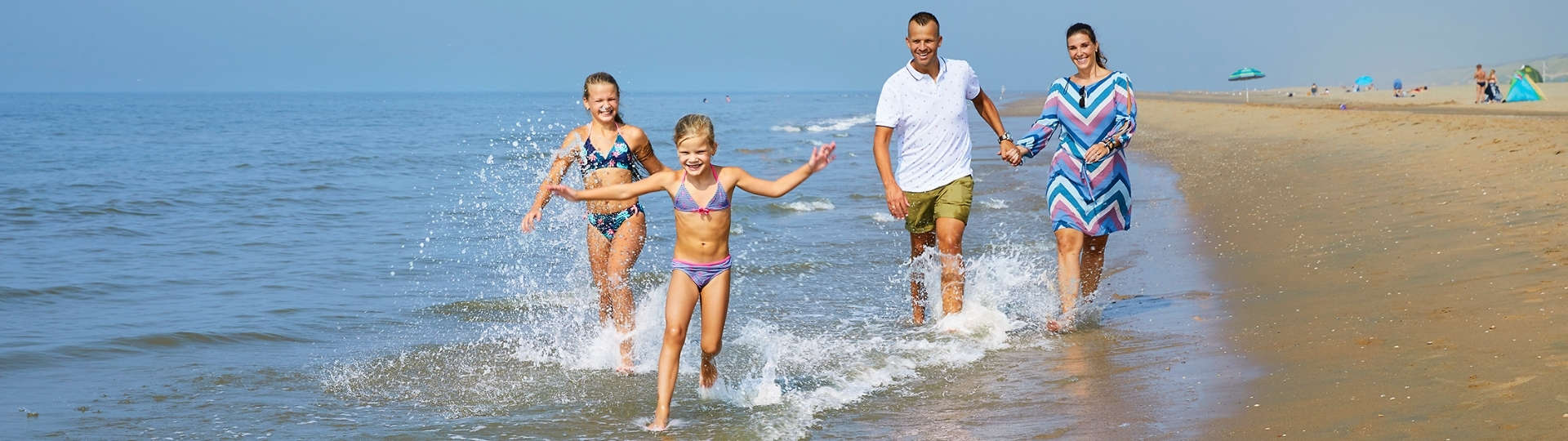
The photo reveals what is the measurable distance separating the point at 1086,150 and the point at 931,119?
818mm

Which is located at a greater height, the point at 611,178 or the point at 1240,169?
the point at 611,178

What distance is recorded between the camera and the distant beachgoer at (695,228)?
5047mm

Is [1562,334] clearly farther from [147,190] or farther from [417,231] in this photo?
[147,190]

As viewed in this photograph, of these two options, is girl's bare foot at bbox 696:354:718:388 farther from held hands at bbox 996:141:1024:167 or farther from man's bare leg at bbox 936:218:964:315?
held hands at bbox 996:141:1024:167

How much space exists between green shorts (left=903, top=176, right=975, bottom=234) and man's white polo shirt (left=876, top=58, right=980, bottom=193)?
0.12 ft

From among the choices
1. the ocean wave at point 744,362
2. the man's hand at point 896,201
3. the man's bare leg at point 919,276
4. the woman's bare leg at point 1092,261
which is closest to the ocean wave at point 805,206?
the ocean wave at point 744,362

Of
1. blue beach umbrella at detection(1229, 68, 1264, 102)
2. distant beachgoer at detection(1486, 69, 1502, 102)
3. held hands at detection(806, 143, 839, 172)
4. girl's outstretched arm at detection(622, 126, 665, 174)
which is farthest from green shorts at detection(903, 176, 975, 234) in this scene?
blue beach umbrella at detection(1229, 68, 1264, 102)

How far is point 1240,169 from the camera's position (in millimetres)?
15820

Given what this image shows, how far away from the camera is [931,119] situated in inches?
255

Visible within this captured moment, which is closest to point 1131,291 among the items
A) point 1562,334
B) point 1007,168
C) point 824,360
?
point 824,360

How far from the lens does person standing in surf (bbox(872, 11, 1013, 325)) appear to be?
6.43 m

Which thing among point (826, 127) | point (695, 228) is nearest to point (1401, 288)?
point (695, 228)

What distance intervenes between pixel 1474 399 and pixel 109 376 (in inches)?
257

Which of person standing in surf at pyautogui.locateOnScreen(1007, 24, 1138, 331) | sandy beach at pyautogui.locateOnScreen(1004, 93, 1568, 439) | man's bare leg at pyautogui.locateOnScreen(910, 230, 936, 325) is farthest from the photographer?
man's bare leg at pyautogui.locateOnScreen(910, 230, 936, 325)
